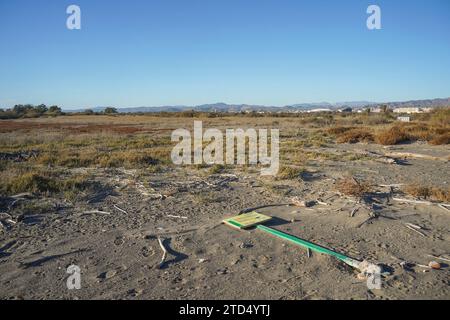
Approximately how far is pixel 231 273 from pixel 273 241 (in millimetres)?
1070

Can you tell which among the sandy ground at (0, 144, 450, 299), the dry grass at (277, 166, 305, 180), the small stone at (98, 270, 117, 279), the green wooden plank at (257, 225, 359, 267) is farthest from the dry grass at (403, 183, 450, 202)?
the small stone at (98, 270, 117, 279)

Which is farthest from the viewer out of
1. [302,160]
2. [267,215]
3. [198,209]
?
[302,160]

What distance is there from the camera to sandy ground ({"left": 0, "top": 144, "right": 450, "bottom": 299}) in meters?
3.85

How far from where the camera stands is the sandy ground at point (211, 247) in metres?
3.85

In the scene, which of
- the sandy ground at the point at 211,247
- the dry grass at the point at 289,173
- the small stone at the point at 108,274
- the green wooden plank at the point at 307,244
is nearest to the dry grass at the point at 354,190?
the sandy ground at the point at 211,247

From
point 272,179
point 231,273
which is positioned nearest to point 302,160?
point 272,179

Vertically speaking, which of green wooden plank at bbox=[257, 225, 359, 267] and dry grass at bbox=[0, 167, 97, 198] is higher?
dry grass at bbox=[0, 167, 97, 198]

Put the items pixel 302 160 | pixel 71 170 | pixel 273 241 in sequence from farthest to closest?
pixel 302 160 → pixel 71 170 → pixel 273 241

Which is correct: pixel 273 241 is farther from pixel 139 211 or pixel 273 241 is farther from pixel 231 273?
pixel 139 211

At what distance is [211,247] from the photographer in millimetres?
4961

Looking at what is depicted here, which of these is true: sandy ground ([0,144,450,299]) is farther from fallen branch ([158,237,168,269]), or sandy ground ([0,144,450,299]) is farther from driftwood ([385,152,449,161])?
driftwood ([385,152,449,161])

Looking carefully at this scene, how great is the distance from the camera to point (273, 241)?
16.7 ft

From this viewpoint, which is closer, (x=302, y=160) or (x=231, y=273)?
(x=231, y=273)

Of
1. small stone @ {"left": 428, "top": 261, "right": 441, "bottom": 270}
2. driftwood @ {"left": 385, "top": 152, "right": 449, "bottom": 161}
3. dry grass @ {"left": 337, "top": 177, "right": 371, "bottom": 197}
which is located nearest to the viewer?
small stone @ {"left": 428, "top": 261, "right": 441, "bottom": 270}
